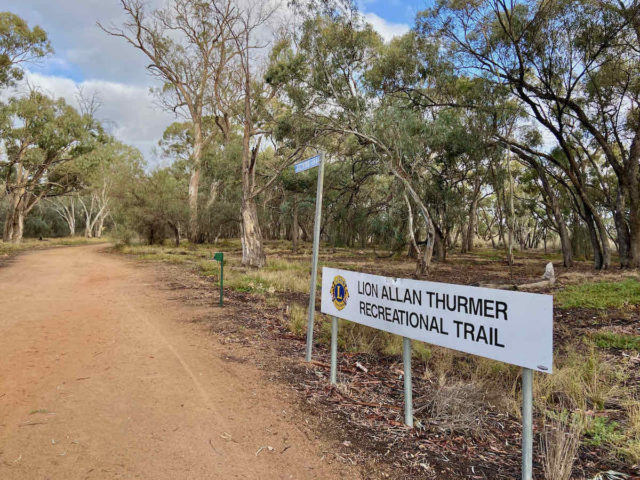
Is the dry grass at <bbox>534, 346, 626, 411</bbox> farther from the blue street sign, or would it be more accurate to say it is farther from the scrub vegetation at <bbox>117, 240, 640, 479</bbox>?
the blue street sign

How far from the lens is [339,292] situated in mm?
4492

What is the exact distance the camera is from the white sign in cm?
259

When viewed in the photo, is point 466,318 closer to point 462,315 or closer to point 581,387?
point 462,315

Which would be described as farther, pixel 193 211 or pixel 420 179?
pixel 193 211

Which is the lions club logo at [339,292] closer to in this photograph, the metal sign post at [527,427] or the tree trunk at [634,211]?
the metal sign post at [527,427]

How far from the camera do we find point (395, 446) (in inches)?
132

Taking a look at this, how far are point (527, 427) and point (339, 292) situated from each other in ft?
7.40

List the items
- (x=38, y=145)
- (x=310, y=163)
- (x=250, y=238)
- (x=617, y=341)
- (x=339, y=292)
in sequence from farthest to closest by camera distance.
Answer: (x=38, y=145) < (x=250, y=238) < (x=617, y=341) < (x=310, y=163) < (x=339, y=292)

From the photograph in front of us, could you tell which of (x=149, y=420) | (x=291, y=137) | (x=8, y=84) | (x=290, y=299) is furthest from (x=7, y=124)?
A: (x=149, y=420)

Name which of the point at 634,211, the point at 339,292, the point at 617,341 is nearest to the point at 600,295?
the point at 617,341

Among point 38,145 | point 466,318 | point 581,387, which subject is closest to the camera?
point 466,318

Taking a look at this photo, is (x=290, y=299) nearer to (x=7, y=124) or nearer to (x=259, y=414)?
(x=259, y=414)

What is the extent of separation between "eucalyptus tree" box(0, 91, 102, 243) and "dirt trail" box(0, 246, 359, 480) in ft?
82.7

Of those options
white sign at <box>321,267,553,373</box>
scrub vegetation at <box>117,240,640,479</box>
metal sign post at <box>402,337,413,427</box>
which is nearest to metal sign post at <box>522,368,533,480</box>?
white sign at <box>321,267,553,373</box>
